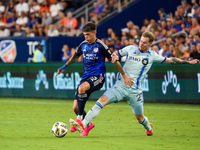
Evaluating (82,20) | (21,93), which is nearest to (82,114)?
(21,93)

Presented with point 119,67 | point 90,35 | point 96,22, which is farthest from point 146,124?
point 96,22

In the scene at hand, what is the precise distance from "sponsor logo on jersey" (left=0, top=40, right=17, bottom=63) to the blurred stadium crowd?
0.85 meters

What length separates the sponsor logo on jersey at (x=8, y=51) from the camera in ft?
76.2

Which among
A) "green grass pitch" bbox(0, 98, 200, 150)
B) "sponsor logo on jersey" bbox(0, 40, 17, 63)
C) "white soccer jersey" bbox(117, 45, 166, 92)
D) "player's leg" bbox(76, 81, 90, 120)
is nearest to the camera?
"green grass pitch" bbox(0, 98, 200, 150)

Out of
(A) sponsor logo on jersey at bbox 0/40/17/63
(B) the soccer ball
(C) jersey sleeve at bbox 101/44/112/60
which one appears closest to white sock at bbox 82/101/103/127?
(B) the soccer ball

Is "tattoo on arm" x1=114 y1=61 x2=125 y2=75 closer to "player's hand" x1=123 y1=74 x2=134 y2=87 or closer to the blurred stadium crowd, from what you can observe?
"player's hand" x1=123 y1=74 x2=134 y2=87

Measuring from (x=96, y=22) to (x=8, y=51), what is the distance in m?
4.48

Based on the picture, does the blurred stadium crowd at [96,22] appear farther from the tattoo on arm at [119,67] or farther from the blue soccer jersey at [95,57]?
the tattoo on arm at [119,67]

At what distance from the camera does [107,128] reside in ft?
35.4

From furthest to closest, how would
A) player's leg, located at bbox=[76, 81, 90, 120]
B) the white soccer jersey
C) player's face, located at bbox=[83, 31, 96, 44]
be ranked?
player's leg, located at bbox=[76, 81, 90, 120] → player's face, located at bbox=[83, 31, 96, 44] → the white soccer jersey

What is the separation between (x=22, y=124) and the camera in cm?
1149

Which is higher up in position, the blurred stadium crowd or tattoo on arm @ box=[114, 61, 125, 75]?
the blurred stadium crowd

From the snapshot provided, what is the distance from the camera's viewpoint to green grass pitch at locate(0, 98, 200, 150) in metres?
8.25

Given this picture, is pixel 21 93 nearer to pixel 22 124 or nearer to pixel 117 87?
pixel 22 124
